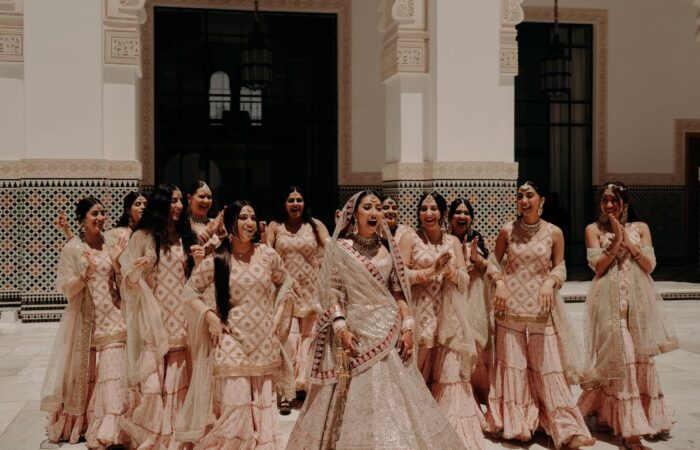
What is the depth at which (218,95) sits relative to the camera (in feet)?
31.1

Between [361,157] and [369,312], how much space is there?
252 inches

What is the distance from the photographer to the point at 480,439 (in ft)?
12.0

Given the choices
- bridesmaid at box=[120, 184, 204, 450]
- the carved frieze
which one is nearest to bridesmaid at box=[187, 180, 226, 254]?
bridesmaid at box=[120, 184, 204, 450]

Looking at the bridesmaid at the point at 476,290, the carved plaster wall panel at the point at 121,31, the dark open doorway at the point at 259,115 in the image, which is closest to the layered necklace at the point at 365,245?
the bridesmaid at the point at 476,290

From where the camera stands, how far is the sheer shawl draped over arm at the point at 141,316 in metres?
3.51

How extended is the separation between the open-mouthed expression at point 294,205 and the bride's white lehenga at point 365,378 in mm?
1510

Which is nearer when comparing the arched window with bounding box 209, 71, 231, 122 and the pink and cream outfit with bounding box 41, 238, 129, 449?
the pink and cream outfit with bounding box 41, 238, 129, 449

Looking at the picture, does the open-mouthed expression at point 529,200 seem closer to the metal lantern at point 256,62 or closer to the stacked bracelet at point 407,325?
the stacked bracelet at point 407,325

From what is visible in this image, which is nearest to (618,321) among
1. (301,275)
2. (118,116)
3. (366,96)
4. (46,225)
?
(301,275)

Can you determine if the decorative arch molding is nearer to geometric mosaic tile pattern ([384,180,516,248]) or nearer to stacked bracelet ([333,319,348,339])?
geometric mosaic tile pattern ([384,180,516,248])

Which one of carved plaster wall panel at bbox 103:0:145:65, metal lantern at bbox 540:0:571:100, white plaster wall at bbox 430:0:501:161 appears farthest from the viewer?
metal lantern at bbox 540:0:571:100

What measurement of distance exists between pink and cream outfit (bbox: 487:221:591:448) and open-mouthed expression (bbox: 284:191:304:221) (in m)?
1.27

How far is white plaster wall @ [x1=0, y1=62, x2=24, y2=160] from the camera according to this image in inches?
271

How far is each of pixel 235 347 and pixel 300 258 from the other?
4.84 ft
